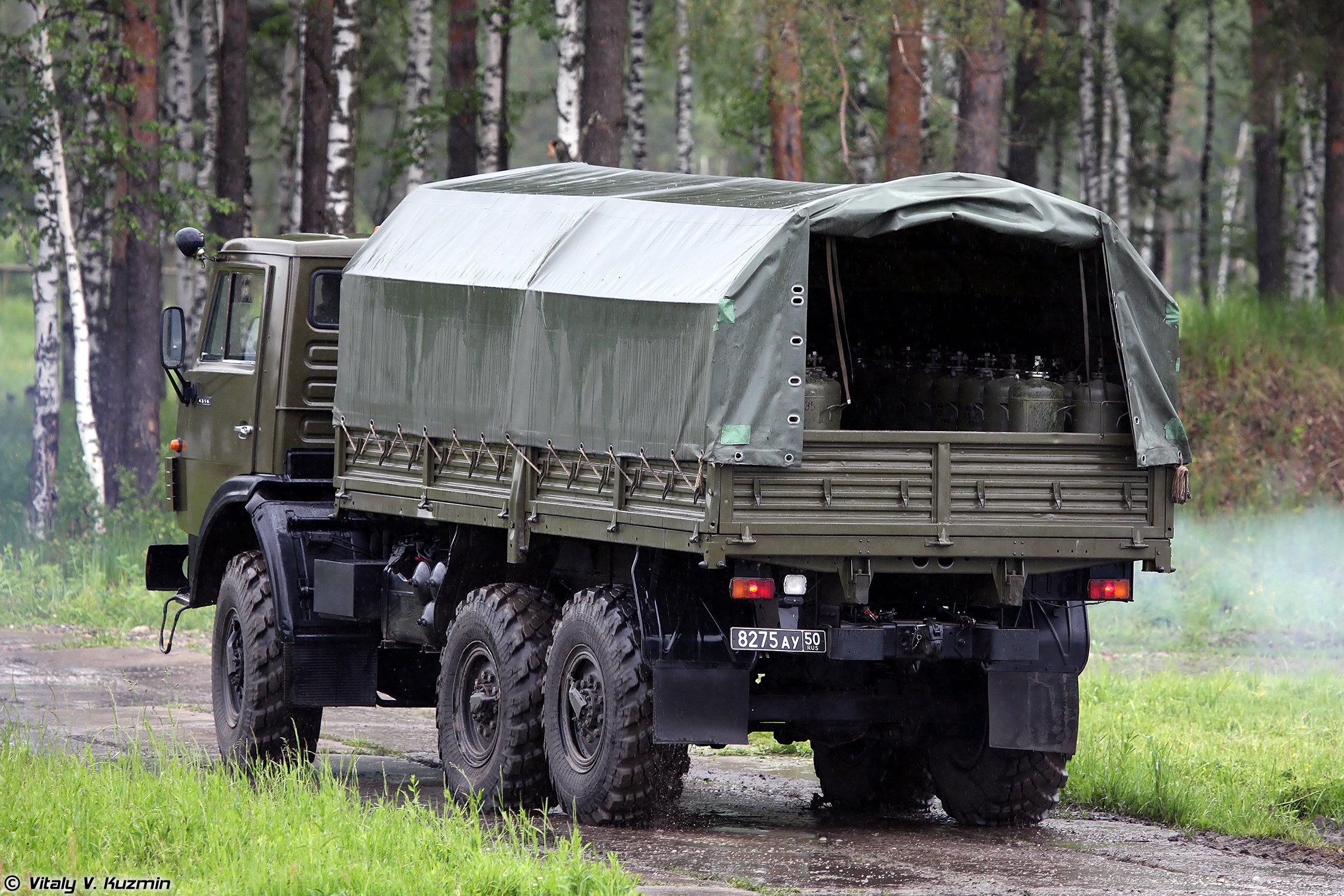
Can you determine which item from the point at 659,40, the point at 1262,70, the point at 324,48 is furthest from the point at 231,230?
the point at 1262,70

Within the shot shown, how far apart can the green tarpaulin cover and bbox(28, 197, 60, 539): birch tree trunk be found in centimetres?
1191

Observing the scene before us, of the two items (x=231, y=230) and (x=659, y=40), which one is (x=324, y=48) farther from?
(x=659, y=40)

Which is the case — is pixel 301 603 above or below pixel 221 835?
above

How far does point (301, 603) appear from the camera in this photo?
10.8 meters

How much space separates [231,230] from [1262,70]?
1433 centimetres

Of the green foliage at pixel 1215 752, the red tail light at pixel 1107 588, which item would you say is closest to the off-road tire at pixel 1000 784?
the green foliage at pixel 1215 752

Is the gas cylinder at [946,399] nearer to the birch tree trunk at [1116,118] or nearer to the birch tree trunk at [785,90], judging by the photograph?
the birch tree trunk at [785,90]

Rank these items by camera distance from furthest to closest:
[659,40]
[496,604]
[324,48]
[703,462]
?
[659,40] < [324,48] < [496,604] < [703,462]

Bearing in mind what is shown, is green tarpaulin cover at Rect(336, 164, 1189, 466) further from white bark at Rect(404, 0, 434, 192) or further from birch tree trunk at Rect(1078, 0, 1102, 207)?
birch tree trunk at Rect(1078, 0, 1102, 207)

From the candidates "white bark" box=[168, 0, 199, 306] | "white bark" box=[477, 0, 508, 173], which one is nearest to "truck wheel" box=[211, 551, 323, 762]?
"white bark" box=[477, 0, 508, 173]

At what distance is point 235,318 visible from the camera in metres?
11.7

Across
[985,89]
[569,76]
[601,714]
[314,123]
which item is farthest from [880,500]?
[314,123]

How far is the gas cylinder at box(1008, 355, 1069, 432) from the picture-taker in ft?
31.2

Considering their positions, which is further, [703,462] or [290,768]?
[290,768]
